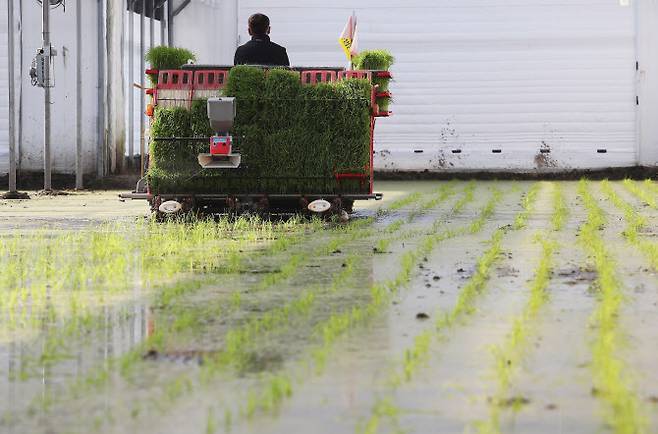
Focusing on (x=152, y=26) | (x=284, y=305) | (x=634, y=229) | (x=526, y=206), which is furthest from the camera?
(x=152, y=26)

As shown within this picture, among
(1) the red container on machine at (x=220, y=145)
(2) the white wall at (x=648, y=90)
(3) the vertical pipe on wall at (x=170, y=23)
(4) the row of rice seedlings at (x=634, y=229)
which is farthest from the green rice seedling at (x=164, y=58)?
(2) the white wall at (x=648, y=90)

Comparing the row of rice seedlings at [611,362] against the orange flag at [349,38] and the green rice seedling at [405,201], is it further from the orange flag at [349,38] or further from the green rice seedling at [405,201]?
the green rice seedling at [405,201]

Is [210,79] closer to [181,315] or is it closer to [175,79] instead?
[175,79]

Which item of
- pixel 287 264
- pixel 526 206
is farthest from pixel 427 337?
pixel 526 206

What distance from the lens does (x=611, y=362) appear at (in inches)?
183

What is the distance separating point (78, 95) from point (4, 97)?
4.86 ft

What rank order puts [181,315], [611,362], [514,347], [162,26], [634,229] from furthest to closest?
[162,26], [634,229], [181,315], [514,347], [611,362]

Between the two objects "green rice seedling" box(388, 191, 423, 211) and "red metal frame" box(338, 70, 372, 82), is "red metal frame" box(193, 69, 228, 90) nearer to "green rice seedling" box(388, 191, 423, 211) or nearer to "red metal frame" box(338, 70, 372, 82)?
"red metal frame" box(338, 70, 372, 82)

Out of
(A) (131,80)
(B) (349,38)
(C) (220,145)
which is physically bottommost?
(C) (220,145)

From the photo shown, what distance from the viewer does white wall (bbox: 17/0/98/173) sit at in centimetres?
1936

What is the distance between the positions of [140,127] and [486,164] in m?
5.63

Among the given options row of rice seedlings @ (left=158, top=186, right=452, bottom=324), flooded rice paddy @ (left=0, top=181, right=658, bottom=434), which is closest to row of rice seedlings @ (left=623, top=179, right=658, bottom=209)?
row of rice seedlings @ (left=158, top=186, right=452, bottom=324)

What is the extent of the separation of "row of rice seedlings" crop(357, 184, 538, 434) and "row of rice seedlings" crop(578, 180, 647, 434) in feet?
1.83

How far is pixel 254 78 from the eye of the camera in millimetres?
11633
